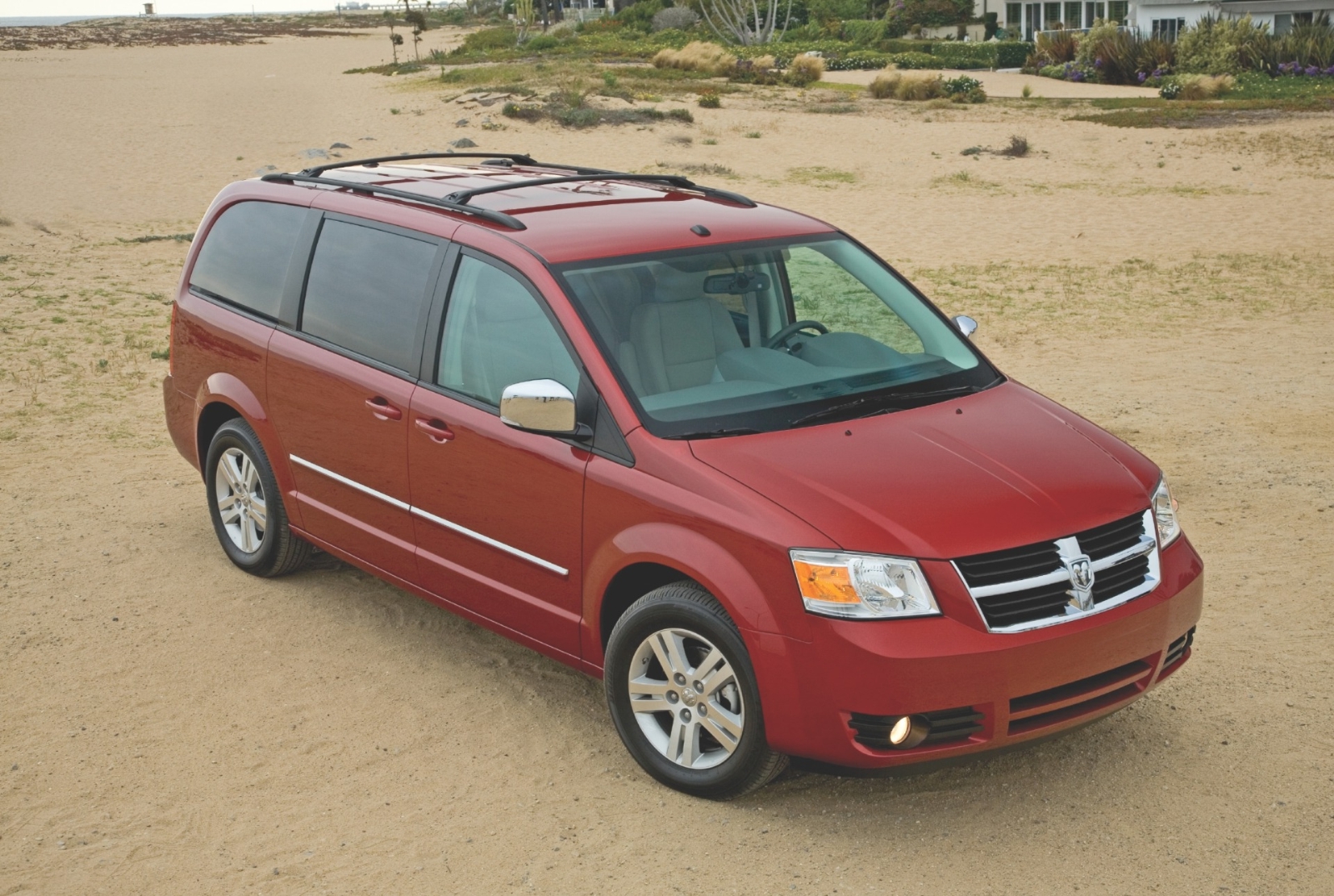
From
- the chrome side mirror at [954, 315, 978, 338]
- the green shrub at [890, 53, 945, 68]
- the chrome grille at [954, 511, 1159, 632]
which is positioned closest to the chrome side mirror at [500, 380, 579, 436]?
the chrome grille at [954, 511, 1159, 632]

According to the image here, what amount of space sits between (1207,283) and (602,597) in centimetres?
1183

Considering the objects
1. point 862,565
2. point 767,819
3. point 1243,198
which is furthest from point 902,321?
point 1243,198

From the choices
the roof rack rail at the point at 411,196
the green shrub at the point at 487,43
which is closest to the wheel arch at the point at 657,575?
the roof rack rail at the point at 411,196

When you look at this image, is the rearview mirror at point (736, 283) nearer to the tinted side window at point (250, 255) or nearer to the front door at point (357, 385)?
the front door at point (357, 385)

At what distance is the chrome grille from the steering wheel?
1.46 m

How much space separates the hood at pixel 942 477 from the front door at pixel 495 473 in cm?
64

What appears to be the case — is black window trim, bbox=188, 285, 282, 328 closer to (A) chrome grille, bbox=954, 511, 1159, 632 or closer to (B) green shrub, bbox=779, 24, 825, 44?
(A) chrome grille, bbox=954, 511, 1159, 632

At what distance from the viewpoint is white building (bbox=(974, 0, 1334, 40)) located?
1857 inches

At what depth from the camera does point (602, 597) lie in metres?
4.55

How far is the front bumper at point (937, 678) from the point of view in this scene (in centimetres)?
388

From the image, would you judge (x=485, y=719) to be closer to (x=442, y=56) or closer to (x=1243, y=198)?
(x=1243, y=198)

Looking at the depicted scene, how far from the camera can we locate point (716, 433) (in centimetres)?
445

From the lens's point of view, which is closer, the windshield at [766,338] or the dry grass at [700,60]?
the windshield at [766,338]

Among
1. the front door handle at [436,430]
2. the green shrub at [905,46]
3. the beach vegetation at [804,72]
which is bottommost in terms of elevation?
the front door handle at [436,430]
